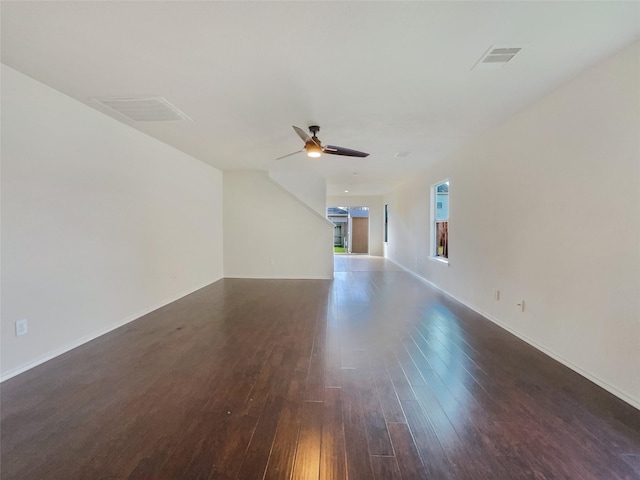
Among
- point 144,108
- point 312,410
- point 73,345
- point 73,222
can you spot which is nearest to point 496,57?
point 312,410

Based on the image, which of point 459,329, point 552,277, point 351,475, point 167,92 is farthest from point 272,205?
point 351,475

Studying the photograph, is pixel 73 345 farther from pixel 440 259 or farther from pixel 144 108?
pixel 440 259

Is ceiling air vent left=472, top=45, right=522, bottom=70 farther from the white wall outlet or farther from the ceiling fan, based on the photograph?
the white wall outlet

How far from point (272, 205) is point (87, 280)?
3.98m

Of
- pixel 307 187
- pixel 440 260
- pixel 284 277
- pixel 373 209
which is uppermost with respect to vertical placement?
pixel 307 187

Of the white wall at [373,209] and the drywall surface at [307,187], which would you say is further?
the white wall at [373,209]

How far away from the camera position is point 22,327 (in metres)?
2.34

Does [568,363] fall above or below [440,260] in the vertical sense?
below

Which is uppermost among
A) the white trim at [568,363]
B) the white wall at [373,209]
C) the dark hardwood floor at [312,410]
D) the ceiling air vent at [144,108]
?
the ceiling air vent at [144,108]

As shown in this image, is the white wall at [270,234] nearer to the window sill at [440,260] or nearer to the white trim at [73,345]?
the window sill at [440,260]

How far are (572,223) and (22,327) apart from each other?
15.7 feet

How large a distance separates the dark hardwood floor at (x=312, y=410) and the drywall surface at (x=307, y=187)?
4.20m

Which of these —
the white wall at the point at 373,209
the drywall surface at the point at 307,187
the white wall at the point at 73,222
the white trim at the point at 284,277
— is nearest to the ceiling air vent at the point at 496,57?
the white wall at the point at 73,222

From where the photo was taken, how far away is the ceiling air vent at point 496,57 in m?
1.95
